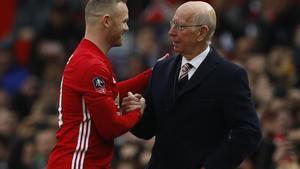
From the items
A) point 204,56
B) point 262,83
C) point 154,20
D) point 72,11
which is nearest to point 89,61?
point 204,56

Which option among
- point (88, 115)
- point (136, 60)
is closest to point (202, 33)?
point (88, 115)

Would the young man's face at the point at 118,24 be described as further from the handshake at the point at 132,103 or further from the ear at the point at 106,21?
the handshake at the point at 132,103

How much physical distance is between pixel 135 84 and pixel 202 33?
696 mm

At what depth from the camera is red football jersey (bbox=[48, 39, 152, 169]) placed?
6.62m

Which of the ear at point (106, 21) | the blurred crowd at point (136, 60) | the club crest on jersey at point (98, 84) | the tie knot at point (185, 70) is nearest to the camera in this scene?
the club crest on jersey at point (98, 84)

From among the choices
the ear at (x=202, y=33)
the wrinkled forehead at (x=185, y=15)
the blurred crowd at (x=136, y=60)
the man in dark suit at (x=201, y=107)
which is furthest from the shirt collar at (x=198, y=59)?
the blurred crowd at (x=136, y=60)

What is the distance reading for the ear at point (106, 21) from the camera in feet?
22.2

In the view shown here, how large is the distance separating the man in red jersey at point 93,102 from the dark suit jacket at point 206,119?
25cm

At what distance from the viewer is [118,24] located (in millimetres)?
6824

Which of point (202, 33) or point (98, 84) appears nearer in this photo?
point (98, 84)

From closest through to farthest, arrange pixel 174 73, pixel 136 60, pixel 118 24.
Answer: pixel 118 24, pixel 174 73, pixel 136 60

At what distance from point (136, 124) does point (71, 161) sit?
2.16 feet

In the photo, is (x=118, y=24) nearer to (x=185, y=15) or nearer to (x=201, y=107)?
(x=185, y=15)

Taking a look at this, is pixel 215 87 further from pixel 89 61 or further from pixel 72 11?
pixel 72 11
